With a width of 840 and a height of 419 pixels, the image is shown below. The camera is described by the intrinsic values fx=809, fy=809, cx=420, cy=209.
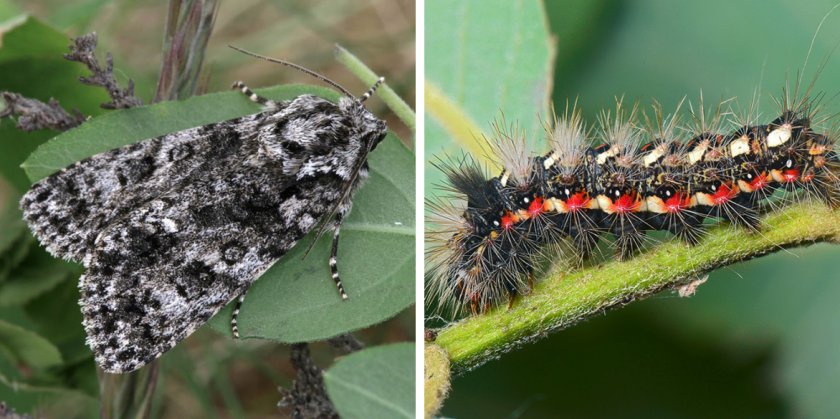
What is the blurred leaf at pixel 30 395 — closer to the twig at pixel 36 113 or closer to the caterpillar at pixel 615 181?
the twig at pixel 36 113

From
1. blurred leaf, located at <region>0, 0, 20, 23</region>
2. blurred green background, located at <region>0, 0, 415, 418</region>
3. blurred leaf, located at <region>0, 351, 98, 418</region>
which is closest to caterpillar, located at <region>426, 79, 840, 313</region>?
blurred green background, located at <region>0, 0, 415, 418</region>

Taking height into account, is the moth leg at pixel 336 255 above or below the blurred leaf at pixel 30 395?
above

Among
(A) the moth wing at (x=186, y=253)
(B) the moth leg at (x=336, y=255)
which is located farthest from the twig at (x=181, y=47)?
(B) the moth leg at (x=336, y=255)

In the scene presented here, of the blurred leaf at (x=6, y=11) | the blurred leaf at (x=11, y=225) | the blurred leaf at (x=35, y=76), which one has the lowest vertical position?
the blurred leaf at (x=11, y=225)

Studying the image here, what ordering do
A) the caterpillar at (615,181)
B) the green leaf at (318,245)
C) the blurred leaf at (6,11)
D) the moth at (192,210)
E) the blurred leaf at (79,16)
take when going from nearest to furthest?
1. the caterpillar at (615,181)
2. the green leaf at (318,245)
3. the moth at (192,210)
4. the blurred leaf at (6,11)
5. the blurred leaf at (79,16)

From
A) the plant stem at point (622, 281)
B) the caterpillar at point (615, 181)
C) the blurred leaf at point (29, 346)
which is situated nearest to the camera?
the plant stem at point (622, 281)

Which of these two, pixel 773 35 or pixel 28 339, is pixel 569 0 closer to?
pixel 773 35

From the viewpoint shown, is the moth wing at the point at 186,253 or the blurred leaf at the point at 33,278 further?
the blurred leaf at the point at 33,278

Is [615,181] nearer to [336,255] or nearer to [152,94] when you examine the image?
[336,255]
